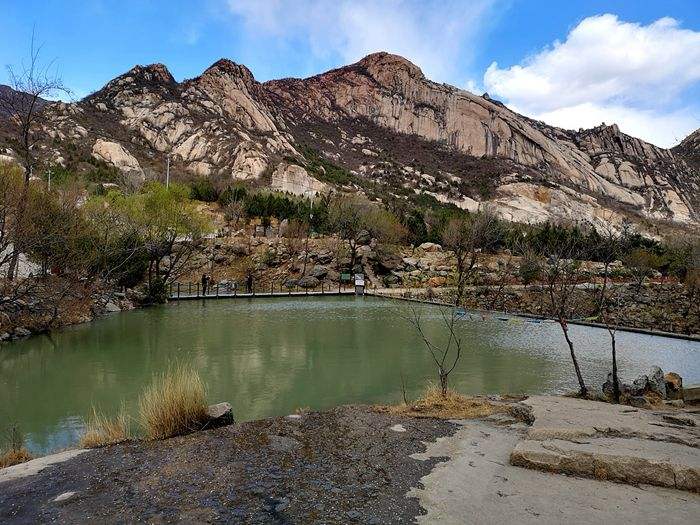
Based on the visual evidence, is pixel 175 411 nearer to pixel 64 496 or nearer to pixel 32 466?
pixel 32 466

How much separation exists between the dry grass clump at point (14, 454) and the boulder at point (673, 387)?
1107cm

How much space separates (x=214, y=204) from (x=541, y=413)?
150ft

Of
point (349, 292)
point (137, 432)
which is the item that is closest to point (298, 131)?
point (349, 292)

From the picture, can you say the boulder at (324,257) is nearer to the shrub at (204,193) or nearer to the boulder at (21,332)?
the shrub at (204,193)

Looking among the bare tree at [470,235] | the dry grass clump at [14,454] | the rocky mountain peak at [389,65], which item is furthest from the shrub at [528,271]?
the rocky mountain peak at [389,65]

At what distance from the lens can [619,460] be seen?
4965 millimetres

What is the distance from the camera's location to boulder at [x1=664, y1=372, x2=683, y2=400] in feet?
33.7

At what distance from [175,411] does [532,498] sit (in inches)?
178

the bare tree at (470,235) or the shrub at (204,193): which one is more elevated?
the shrub at (204,193)

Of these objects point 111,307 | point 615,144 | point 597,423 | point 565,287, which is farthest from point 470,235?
point 615,144

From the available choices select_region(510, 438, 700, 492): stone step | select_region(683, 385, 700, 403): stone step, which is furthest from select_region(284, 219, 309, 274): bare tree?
select_region(510, 438, 700, 492): stone step

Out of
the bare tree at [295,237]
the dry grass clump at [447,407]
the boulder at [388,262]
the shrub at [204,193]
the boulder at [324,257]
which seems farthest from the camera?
the shrub at [204,193]

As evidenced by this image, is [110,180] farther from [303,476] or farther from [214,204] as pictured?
[303,476]

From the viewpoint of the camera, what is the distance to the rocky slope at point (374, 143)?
225 ft
